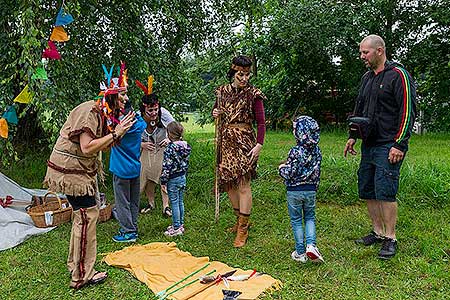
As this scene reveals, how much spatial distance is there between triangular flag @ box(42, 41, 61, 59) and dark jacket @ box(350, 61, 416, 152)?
2.55m

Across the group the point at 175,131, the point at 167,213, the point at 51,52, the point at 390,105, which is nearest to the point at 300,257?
the point at 390,105

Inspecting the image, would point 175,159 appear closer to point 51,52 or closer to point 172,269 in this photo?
point 172,269

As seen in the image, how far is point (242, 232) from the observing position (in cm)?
383

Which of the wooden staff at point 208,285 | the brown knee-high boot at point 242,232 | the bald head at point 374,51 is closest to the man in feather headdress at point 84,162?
the wooden staff at point 208,285

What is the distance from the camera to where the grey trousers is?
3.97 metres

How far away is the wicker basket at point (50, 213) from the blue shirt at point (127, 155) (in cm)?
86

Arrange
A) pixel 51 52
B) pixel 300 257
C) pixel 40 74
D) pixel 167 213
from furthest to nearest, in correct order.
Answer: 1. pixel 167 213
2. pixel 51 52
3. pixel 40 74
4. pixel 300 257

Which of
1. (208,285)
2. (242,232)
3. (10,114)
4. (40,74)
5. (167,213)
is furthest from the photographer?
(167,213)

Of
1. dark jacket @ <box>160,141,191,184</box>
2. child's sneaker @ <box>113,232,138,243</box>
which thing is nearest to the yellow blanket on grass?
child's sneaker @ <box>113,232,138,243</box>

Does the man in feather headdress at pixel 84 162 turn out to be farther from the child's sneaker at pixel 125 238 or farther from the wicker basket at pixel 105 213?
the wicker basket at pixel 105 213

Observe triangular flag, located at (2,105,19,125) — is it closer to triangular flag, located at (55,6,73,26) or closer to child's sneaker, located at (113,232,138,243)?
triangular flag, located at (55,6,73,26)

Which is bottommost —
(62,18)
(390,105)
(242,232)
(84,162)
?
(242,232)

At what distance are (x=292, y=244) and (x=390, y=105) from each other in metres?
1.34

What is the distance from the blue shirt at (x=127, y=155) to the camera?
3900 millimetres
